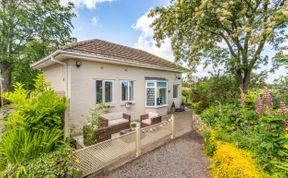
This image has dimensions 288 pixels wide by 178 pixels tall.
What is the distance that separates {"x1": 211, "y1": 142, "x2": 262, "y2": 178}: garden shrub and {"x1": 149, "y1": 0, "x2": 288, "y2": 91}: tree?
177 inches

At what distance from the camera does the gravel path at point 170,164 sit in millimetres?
4184

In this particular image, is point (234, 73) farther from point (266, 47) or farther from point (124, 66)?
point (124, 66)

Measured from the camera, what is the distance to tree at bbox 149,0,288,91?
627cm

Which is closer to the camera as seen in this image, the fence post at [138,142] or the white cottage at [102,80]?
the fence post at [138,142]

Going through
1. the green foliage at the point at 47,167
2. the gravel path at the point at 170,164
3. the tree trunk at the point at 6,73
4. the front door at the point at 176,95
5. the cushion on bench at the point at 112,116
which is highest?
the tree trunk at the point at 6,73

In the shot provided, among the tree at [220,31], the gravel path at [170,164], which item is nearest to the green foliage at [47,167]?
the gravel path at [170,164]

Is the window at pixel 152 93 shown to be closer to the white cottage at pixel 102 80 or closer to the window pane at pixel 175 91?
the white cottage at pixel 102 80

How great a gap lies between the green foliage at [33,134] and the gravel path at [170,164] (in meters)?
1.83

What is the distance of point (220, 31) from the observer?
8211 mm

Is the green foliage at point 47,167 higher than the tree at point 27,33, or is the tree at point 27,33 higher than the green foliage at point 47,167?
the tree at point 27,33

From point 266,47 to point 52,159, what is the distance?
36.7 feet

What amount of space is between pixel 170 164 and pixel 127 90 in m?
6.20

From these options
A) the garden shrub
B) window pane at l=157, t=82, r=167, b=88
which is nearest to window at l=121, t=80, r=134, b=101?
window pane at l=157, t=82, r=167, b=88

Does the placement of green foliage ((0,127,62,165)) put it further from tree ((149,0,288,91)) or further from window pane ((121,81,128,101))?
tree ((149,0,288,91))
